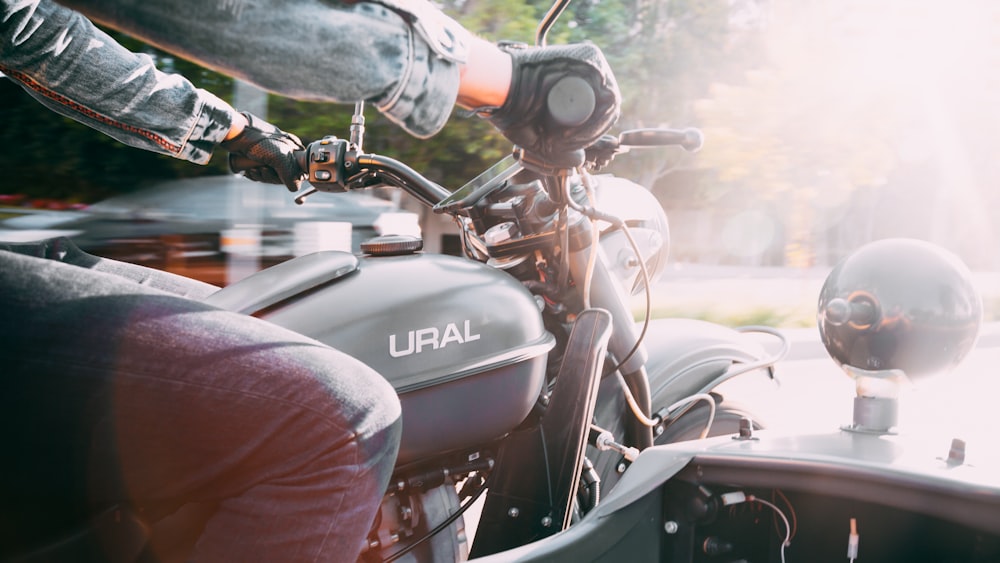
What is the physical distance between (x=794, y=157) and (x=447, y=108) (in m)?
10.4

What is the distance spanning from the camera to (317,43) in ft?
3.26

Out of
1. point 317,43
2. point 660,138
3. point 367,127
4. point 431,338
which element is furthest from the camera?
point 367,127

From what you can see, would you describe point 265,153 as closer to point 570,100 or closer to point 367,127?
point 570,100

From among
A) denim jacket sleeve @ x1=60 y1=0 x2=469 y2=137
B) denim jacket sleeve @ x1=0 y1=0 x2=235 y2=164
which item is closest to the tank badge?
denim jacket sleeve @ x1=60 y1=0 x2=469 y2=137

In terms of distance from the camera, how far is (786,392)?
6.43 meters

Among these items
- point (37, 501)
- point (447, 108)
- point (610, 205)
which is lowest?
point (37, 501)

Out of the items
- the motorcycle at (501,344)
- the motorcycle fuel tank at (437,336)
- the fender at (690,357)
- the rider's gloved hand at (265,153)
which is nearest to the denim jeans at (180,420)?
the motorcycle at (501,344)

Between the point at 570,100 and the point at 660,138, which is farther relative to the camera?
the point at 660,138

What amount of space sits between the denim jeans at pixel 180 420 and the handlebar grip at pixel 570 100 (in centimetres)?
48

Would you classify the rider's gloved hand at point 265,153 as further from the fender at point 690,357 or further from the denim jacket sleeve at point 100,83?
the fender at point 690,357

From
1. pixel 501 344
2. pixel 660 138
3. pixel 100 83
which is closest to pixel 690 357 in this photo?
pixel 660 138

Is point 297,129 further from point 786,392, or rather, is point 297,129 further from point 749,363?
point 749,363

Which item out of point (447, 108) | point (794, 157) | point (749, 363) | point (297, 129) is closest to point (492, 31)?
point (297, 129)

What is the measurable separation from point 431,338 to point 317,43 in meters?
0.74
